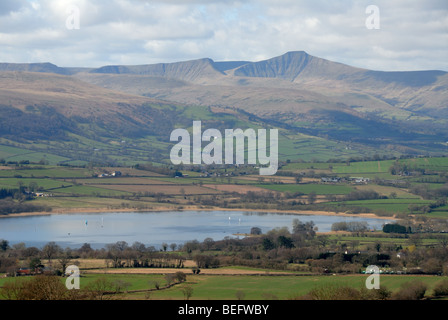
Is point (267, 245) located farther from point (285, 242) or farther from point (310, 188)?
point (310, 188)

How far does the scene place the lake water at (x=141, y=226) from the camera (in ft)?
186

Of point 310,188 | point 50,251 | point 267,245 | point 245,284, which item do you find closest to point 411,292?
point 245,284

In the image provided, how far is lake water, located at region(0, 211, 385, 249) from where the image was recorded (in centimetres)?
5669

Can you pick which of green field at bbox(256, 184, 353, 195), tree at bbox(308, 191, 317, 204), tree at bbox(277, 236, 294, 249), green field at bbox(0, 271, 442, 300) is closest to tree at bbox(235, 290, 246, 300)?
green field at bbox(0, 271, 442, 300)

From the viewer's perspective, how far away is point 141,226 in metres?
64.1

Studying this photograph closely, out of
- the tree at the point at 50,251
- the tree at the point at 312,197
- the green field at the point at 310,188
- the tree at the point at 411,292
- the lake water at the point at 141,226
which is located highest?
the green field at the point at 310,188

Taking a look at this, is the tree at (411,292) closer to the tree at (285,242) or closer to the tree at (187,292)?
the tree at (187,292)

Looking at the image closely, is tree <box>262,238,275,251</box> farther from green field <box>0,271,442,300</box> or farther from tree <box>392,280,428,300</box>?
tree <box>392,280,428,300</box>

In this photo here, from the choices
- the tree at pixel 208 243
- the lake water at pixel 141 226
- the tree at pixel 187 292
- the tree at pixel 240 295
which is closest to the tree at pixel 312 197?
the lake water at pixel 141 226

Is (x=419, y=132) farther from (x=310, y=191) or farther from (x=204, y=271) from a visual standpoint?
(x=204, y=271)

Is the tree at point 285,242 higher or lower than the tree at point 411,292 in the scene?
higher

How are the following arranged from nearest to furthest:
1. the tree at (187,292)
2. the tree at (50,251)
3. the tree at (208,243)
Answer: the tree at (187,292)
the tree at (50,251)
the tree at (208,243)

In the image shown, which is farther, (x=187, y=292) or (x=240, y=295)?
(x=187, y=292)
